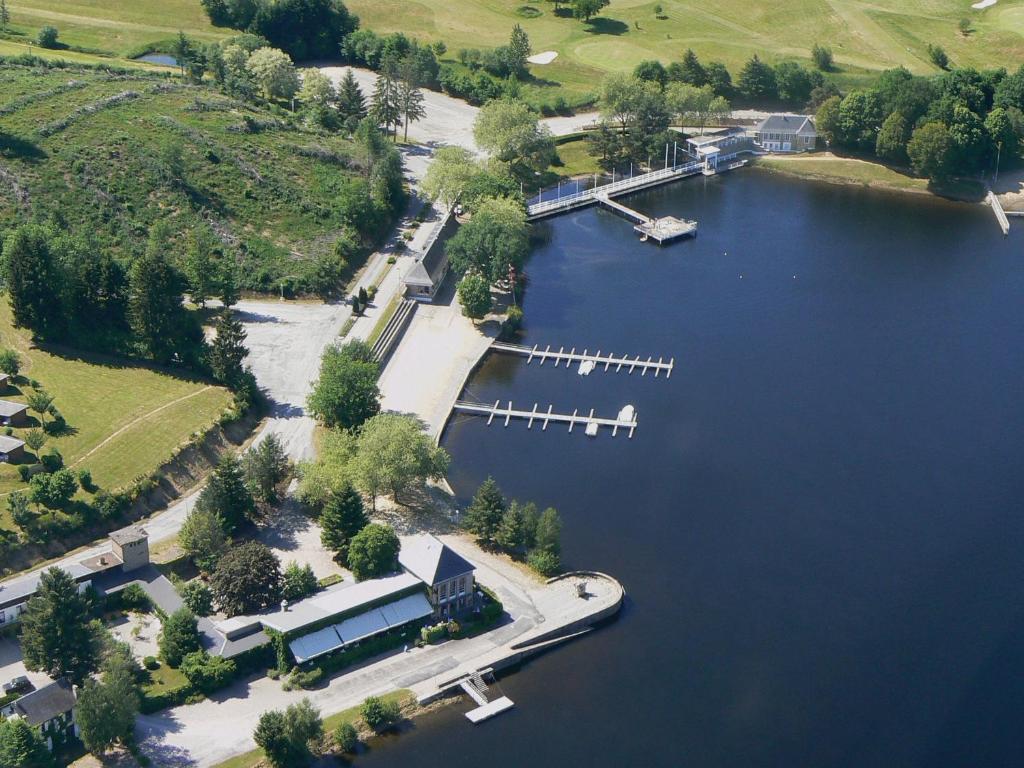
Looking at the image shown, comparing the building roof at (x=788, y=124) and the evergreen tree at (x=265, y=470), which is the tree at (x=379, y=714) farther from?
the building roof at (x=788, y=124)

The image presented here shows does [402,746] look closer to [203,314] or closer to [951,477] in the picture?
[951,477]

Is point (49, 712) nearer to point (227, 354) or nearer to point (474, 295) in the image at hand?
point (227, 354)

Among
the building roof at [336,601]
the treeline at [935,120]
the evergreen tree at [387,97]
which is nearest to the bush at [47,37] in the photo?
the evergreen tree at [387,97]

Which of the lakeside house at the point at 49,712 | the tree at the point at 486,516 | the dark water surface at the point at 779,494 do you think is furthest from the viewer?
the tree at the point at 486,516

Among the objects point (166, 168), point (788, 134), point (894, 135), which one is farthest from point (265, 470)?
point (788, 134)

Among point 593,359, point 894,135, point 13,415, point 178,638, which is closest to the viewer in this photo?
point 178,638

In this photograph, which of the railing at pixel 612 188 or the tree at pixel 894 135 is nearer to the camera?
the railing at pixel 612 188

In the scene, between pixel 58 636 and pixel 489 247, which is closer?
pixel 58 636
